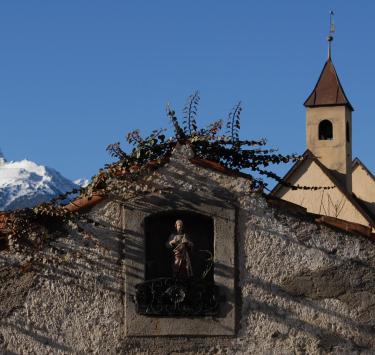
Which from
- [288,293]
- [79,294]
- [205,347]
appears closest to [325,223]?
[288,293]

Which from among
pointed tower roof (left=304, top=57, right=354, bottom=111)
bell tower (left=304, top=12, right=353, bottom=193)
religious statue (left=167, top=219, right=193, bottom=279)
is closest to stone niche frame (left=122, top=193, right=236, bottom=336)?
religious statue (left=167, top=219, right=193, bottom=279)

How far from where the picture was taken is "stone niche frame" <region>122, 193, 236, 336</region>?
57.7 feet

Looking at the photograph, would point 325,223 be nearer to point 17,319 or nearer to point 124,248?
point 124,248

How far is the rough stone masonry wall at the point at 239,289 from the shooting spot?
57.6ft

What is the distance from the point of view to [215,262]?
17.8 m

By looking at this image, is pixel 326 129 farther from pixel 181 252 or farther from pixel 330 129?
pixel 181 252

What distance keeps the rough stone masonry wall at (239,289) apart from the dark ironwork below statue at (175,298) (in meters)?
0.33

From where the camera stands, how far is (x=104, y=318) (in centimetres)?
1761

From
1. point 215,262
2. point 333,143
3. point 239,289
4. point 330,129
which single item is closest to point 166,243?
point 215,262

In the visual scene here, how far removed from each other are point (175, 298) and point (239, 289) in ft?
2.88

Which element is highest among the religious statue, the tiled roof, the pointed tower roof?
the pointed tower roof

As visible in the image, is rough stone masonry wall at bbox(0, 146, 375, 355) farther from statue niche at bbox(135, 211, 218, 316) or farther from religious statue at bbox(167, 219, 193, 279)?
religious statue at bbox(167, 219, 193, 279)

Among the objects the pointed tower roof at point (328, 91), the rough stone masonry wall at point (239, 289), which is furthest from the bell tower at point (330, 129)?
the rough stone masonry wall at point (239, 289)

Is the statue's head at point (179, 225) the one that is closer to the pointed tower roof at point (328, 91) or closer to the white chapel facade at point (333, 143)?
the white chapel facade at point (333, 143)
